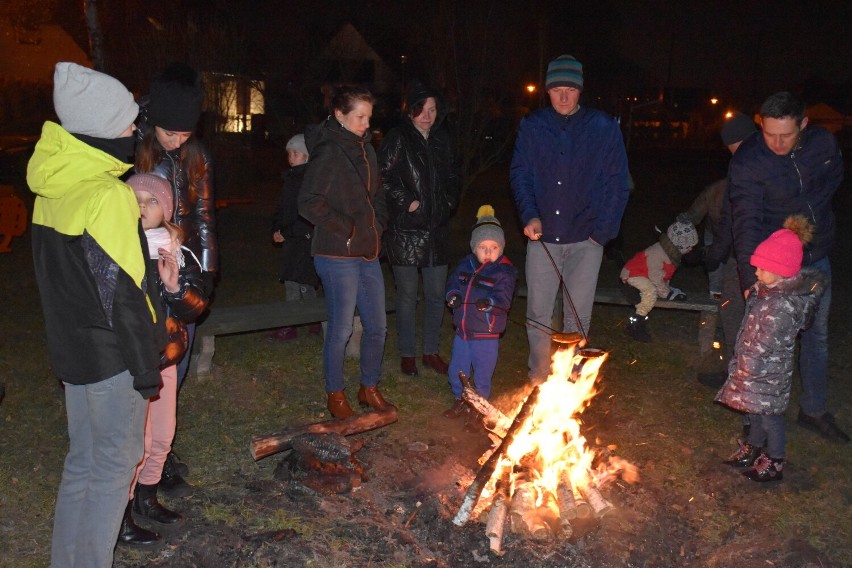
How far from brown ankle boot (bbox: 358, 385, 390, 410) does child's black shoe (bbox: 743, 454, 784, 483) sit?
2484 millimetres

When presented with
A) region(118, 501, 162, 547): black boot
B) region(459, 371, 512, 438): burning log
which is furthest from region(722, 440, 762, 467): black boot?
region(118, 501, 162, 547): black boot

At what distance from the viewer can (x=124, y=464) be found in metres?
3.25

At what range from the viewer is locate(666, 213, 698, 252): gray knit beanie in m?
7.45

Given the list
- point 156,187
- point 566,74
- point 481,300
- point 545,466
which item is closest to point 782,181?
point 566,74

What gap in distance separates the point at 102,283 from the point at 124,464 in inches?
33.3

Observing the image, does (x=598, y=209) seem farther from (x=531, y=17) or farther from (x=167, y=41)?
(x=531, y=17)

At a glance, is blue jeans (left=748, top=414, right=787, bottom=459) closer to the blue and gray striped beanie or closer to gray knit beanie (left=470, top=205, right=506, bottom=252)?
gray knit beanie (left=470, top=205, right=506, bottom=252)

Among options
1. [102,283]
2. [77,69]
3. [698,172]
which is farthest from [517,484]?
[698,172]

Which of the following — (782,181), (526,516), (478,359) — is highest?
(782,181)

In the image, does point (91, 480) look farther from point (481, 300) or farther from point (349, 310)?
point (481, 300)

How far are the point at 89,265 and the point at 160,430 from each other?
1.39 metres

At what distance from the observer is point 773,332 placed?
184 inches

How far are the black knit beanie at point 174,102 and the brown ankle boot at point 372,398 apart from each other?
2.38m

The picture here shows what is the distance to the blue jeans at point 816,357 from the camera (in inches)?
206
